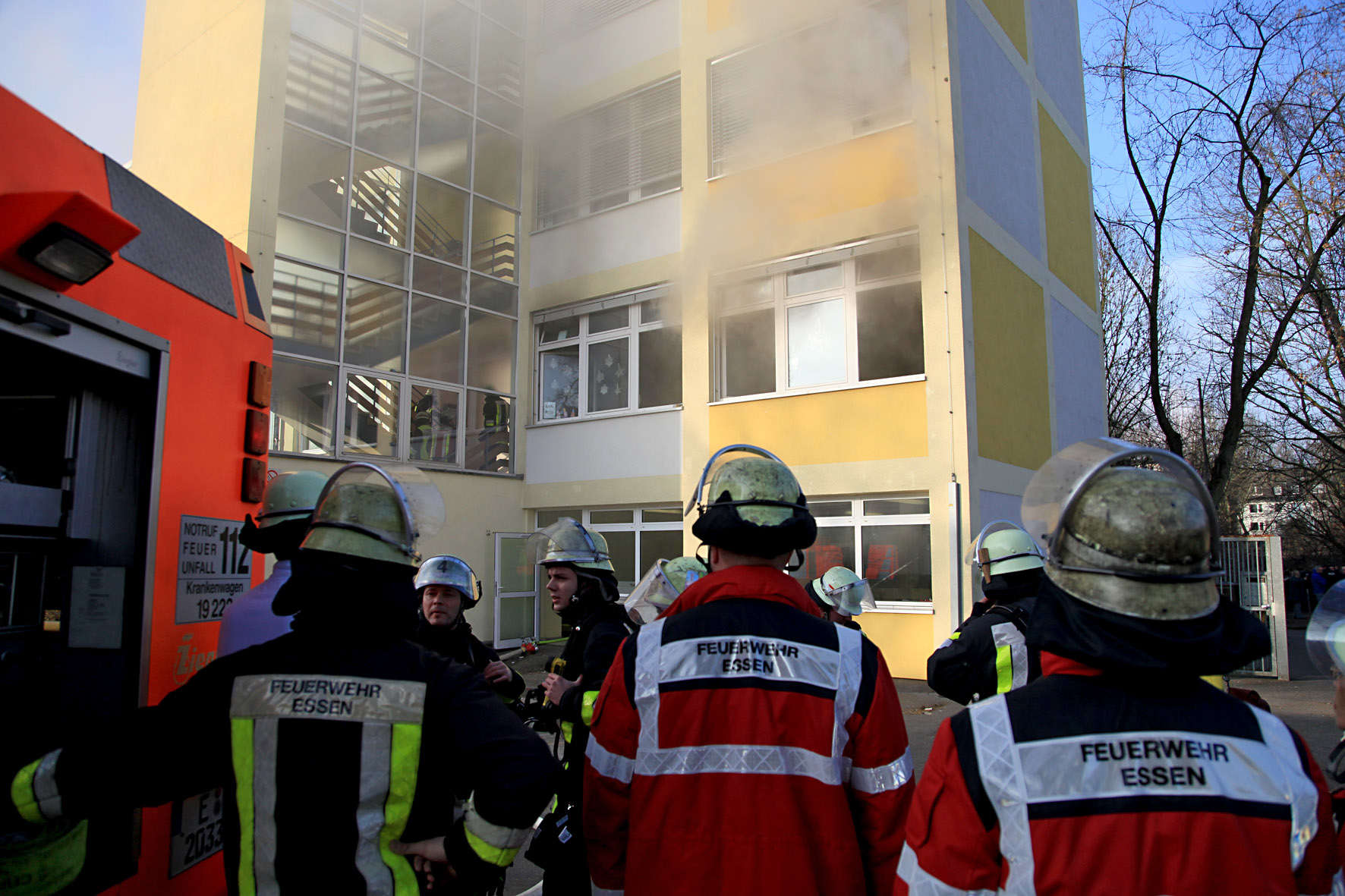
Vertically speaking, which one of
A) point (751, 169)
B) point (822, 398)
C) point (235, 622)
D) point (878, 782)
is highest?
point (751, 169)

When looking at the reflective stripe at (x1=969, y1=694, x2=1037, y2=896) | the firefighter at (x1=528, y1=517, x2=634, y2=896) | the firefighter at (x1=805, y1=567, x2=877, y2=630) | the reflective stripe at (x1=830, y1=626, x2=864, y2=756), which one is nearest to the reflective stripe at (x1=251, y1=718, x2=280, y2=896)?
the firefighter at (x1=528, y1=517, x2=634, y2=896)

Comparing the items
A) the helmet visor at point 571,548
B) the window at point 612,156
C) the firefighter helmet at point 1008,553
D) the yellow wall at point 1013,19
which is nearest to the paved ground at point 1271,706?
the helmet visor at point 571,548

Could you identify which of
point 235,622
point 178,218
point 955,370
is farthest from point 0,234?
point 955,370

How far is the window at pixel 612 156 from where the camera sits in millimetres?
12352

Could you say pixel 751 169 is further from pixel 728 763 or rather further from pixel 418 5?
pixel 728 763

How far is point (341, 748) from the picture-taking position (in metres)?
1.58

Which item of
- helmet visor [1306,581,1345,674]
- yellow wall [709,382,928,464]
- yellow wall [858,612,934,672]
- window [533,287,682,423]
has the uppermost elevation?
window [533,287,682,423]

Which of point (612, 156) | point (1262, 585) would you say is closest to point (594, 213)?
point (612, 156)

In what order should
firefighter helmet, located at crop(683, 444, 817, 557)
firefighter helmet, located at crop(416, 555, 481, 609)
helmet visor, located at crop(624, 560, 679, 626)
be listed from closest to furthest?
firefighter helmet, located at crop(683, 444, 817, 557), firefighter helmet, located at crop(416, 555, 481, 609), helmet visor, located at crop(624, 560, 679, 626)

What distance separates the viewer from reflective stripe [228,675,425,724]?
159cm

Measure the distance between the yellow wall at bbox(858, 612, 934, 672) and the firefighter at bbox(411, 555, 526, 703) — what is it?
6274 mm

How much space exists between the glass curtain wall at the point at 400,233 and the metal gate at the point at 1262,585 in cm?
1044

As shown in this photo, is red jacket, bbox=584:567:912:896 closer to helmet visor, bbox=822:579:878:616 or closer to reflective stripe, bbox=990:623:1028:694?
reflective stripe, bbox=990:623:1028:694

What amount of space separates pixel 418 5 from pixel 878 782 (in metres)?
13.6
